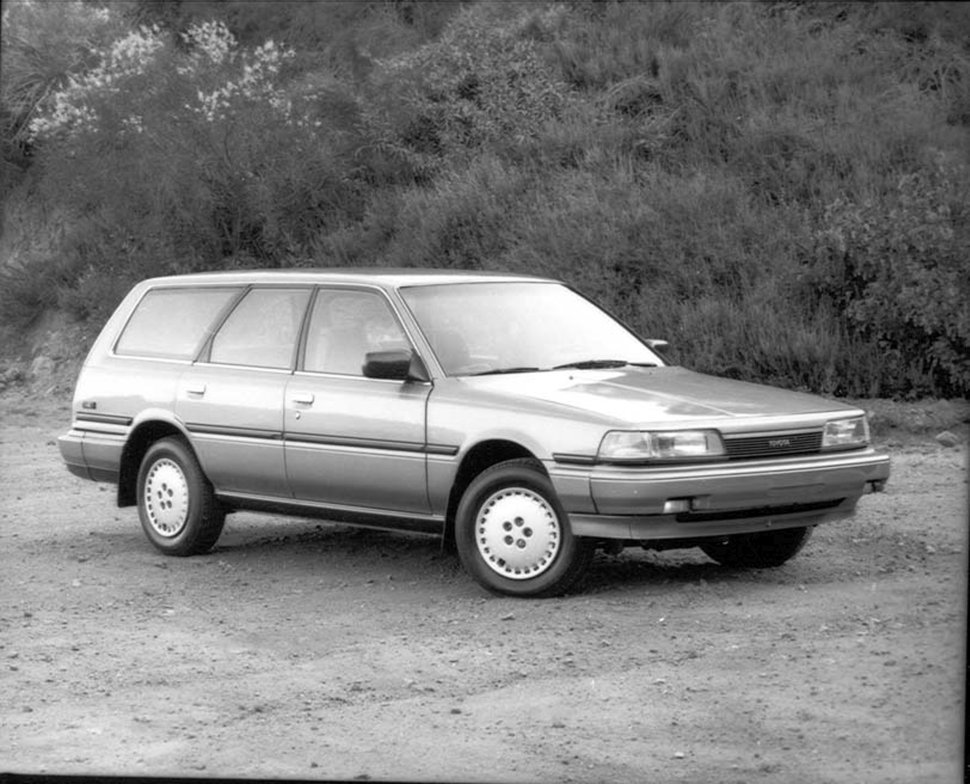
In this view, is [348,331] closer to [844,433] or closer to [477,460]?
[477,460]

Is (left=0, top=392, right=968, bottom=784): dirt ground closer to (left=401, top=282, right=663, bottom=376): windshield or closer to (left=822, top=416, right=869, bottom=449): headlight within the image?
(left=822, top=416, right=869, bottom=449): headlight

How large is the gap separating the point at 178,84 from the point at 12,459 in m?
9.67

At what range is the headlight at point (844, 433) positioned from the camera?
8.81m

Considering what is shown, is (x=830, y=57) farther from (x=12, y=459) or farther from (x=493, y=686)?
(x=493, y=686)

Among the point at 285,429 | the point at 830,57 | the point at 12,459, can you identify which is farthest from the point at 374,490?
the point at 830,57

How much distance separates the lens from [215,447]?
1015 cm

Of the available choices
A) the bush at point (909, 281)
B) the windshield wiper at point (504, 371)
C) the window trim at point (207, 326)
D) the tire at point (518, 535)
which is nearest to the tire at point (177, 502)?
the window trim at point (207, 326)

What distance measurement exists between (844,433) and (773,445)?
0.51m

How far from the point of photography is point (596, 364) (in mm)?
9602

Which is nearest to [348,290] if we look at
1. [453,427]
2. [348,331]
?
[348,331]

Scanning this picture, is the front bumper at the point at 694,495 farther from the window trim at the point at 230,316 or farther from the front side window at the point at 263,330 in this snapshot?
the front side window at the point at 263,330

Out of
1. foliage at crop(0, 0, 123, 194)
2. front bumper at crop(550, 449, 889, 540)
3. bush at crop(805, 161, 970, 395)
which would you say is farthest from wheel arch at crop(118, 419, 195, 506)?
foliage at crop(0, 0, 123, 194)

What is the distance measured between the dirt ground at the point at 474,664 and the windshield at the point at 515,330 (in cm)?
113

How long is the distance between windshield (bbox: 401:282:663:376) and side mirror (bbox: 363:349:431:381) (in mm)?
168
